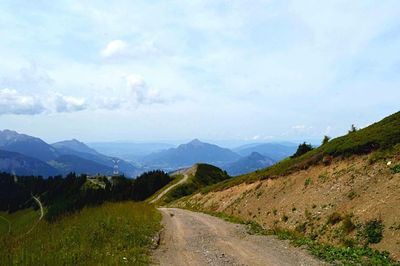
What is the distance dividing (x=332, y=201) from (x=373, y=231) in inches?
324

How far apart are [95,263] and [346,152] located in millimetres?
29601

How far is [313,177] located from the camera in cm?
3947

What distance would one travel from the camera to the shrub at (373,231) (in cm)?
2142

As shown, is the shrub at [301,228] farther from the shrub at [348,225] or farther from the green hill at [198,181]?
the green hill at [198,181]

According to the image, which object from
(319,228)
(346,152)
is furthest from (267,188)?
(319,228)

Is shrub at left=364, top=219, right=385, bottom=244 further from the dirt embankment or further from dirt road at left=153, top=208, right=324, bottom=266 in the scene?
dirt road at left=153, top=208, right=324, bottom=266

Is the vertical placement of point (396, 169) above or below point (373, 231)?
above

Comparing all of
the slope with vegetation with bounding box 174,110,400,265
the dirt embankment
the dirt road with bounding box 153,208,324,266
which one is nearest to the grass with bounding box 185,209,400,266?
the slope with vegetation with bounding box 174,110,400,265

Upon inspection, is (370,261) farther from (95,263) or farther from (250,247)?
(95,263)

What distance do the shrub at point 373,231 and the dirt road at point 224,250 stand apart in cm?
408

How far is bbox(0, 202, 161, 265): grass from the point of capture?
16344 millimetres

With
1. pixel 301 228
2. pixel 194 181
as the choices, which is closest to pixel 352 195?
pixel 301 228

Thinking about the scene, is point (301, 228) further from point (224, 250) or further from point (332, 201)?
point (224, 250)

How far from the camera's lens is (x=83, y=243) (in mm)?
19906
